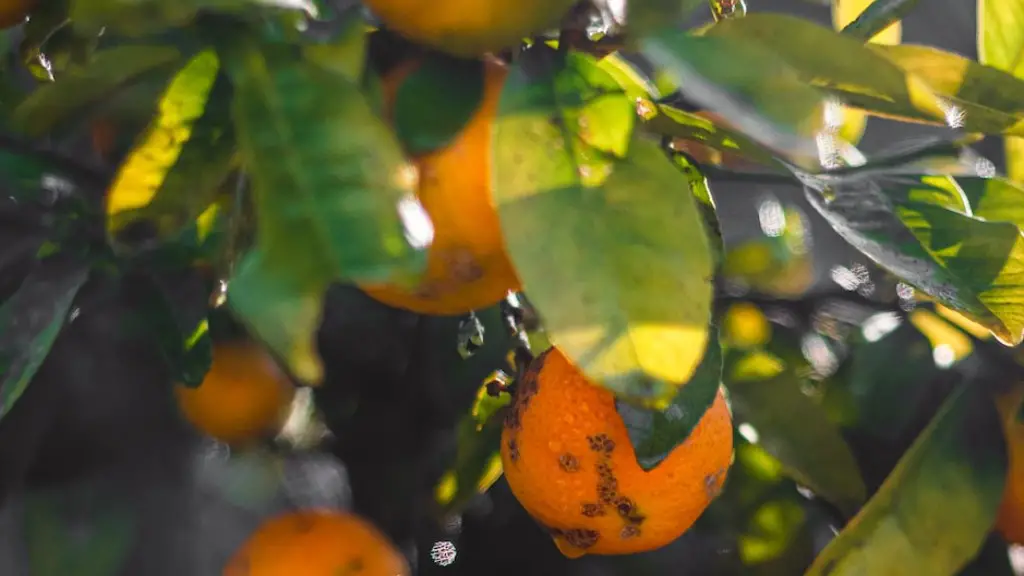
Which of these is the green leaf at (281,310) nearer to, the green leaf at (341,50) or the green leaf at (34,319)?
the green leaf at (341,50)

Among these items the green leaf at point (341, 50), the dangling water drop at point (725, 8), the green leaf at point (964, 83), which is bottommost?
the dangling water drop at point (725, 8)

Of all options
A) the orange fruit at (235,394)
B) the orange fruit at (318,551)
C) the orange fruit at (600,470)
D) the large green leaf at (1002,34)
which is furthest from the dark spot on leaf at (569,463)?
the large green leaf at (1002,34)

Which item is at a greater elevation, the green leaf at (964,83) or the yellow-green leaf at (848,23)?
the green leaf at (964,83)

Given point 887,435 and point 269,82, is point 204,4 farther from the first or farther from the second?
point 887,435

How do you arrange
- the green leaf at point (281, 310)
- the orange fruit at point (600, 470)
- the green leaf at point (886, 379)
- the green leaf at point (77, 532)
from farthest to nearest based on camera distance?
the green leaf at point (886, 379), the green leaf at point (77, 532), the orange fruit at point (600, 470), the green leaf at point (281, 310)

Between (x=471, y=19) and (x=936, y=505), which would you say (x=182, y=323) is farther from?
(x=936, y=505)

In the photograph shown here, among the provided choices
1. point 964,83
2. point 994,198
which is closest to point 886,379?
point 994,198

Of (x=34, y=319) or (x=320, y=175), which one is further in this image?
(x=34, y=319)
